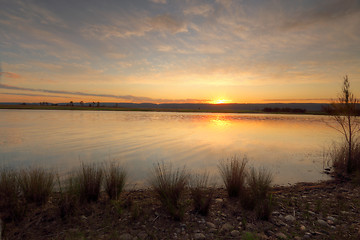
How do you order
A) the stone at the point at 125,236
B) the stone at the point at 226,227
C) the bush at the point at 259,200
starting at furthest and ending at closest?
1. the bush at the point at 259,200
2. the stone at the point at 226,227
3. the stone at the point at 125,236

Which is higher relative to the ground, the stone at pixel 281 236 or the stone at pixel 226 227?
the stone at pixel 281 236

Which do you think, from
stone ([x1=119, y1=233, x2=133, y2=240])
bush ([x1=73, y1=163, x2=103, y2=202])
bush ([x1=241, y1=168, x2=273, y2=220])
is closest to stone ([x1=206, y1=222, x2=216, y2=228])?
bush ([x1=241, y1=168, x2=273, y2=220])

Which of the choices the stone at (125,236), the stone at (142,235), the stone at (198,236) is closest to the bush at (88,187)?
the stone at (125,236)

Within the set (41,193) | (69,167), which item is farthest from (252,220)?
(69,167)

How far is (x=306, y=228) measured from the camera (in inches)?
173

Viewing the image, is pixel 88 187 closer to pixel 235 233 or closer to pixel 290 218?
pixel 235 233

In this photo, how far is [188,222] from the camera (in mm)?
4539

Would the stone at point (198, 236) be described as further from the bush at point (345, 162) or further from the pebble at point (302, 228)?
the bush at point (345, 162)

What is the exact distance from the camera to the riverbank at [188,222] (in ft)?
13.2

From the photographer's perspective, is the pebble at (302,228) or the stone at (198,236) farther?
the pebble at (302,228)

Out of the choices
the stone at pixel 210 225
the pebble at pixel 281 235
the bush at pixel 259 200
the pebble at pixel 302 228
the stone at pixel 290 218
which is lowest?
the stone at pixel 210 225

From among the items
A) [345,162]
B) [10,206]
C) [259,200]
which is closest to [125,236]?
[10,206]

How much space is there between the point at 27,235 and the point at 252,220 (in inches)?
192

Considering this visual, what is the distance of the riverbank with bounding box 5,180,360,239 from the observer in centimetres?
402
